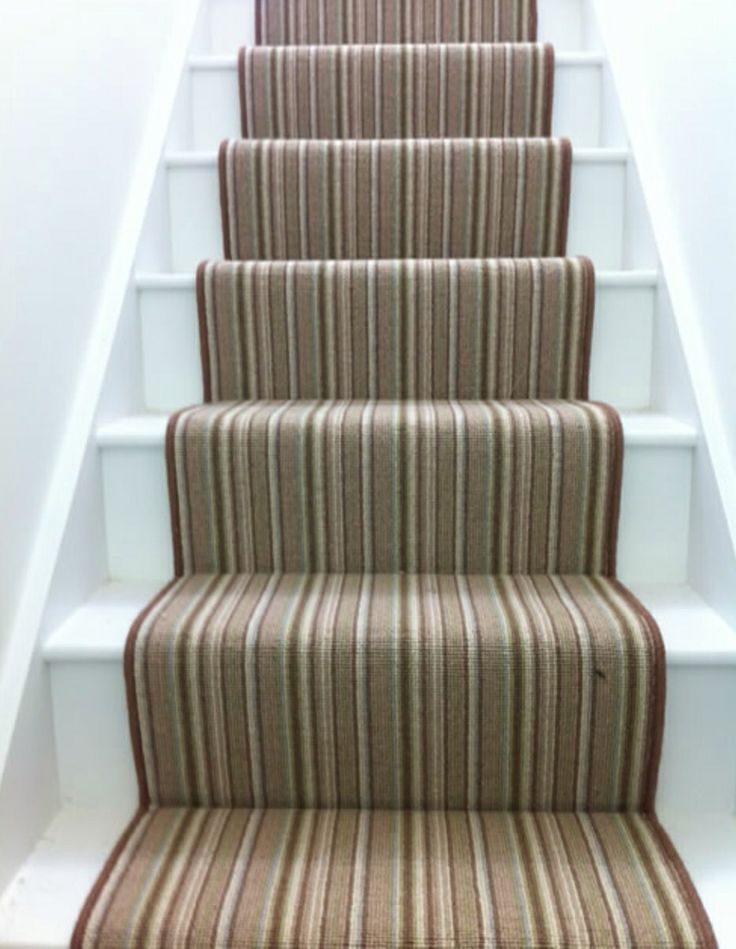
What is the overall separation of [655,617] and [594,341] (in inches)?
18.7

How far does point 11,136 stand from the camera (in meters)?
0.97

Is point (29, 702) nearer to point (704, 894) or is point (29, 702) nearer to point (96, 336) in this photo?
point (96, 336)

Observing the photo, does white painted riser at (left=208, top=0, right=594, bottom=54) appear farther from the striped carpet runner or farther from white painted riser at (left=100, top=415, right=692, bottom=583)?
white painted riser at (left=100, top=415, right=692, bottom=583)

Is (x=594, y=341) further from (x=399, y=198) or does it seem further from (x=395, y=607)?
(x=395, y=607)

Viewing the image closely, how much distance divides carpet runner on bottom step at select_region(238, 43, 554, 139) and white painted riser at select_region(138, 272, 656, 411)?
1.89ft

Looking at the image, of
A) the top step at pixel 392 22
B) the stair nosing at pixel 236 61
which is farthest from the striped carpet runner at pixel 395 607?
the top step at pixel 392 22

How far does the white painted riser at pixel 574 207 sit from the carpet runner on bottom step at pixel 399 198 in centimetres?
4

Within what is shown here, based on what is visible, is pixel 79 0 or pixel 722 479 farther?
pixel 79 0

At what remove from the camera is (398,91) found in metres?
1.75

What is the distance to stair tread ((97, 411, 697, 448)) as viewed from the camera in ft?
3.72

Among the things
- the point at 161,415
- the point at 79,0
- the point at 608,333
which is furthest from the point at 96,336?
the point at 608,333

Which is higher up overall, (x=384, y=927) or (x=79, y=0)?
(x=79, y=0)

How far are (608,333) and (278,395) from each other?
1.68 ft

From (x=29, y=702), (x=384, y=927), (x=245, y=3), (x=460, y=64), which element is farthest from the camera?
(x=245, y=3)
